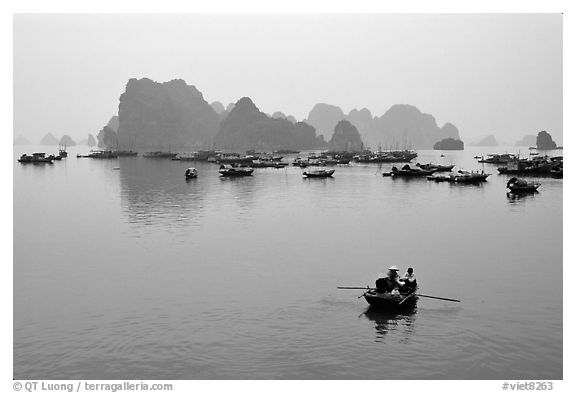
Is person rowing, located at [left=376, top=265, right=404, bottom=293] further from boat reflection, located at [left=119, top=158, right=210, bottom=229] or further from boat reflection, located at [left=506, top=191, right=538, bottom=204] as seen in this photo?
boat reflection, located at [left=506, top=191, right=538, bottom=204]

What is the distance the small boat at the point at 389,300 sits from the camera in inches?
714

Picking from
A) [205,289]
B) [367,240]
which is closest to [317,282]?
[205,289]

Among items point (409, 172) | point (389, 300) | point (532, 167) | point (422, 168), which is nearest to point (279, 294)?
point (389, 300)

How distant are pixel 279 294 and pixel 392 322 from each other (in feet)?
15.8

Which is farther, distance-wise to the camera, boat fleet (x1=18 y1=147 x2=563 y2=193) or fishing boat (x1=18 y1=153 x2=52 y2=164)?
fishing boat (x1=18 y1=153 x2=52 y2=164)

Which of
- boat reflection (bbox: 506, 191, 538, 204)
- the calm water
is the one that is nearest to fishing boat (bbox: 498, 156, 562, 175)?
boat reflection (bbox: 506, 191, 538, 204)

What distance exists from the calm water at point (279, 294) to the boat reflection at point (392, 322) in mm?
79

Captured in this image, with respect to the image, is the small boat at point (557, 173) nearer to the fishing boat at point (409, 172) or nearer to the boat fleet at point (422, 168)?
the boat fleet at point (422, 168)

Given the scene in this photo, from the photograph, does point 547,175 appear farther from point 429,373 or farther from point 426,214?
point 429,373

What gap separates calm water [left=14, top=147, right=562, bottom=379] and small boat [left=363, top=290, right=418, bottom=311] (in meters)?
0.42

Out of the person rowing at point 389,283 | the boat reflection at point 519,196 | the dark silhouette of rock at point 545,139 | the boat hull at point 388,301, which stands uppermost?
the dark silhouette of rock at point 545,139

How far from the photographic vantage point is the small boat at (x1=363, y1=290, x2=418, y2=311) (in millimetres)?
18125

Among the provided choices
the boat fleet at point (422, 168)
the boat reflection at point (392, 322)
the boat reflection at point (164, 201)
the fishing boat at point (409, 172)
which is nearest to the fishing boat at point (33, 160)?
the boat fleet at point (422, 168)

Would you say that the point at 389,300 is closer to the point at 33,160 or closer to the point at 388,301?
the point at 388,301
